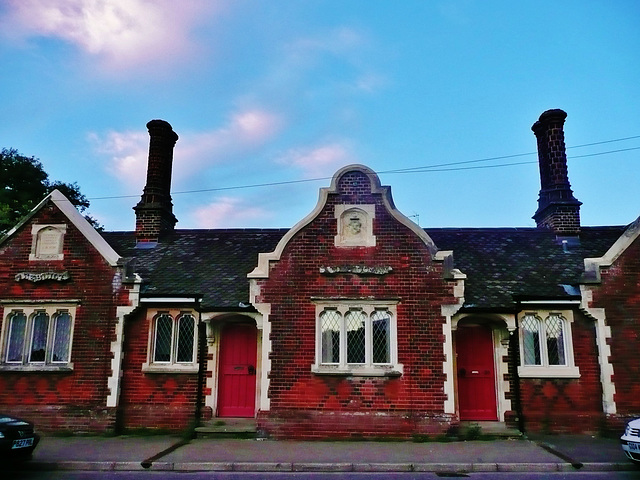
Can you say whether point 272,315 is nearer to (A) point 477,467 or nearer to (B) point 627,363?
(A) point 477,467

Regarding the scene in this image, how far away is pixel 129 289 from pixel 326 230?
528 centimetres

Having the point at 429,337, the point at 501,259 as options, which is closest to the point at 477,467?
the point at 429,337

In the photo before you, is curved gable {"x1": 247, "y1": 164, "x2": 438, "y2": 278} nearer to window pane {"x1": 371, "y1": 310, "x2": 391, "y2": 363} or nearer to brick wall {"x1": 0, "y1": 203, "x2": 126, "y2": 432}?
window pane {"x1": 371, "y1": 310, "x2": 391, "y2": 363}

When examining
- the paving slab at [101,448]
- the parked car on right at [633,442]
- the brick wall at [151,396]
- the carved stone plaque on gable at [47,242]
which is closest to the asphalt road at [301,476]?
the parked car on right at [633,442]

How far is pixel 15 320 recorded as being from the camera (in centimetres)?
1359

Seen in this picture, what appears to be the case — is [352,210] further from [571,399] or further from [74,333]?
[74,333]

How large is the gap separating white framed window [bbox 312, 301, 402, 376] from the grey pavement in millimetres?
1724

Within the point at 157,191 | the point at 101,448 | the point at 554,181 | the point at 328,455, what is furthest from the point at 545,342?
the point at 157,191

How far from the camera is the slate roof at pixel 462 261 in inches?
520

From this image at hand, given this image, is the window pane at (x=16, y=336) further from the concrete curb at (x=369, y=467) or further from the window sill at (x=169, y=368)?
the concrete curb at (x=369, y=467)

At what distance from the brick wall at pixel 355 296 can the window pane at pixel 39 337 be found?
230 inches

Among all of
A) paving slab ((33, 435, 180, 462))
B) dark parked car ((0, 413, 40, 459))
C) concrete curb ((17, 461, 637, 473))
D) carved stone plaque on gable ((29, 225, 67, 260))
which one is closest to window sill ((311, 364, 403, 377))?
concrete curb ((17, 461, 637, 473))

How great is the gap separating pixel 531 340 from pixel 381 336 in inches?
154

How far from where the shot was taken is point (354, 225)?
12953 mm
